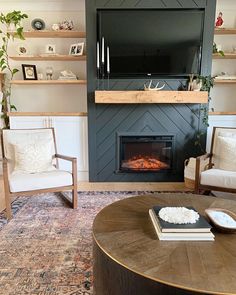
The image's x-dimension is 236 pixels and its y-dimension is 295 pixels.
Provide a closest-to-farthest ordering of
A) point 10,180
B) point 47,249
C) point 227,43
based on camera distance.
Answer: point 47,249, point 10,180, point 227,43

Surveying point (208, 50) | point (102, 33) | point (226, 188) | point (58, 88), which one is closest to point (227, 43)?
point (208, 50)

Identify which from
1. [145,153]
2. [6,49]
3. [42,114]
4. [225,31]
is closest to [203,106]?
[145,153]

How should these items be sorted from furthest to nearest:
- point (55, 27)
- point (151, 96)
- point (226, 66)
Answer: point (226, 66) < point (55, 27) < point (151, 96)

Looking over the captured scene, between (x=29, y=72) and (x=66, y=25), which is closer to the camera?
(x=66, y=25)

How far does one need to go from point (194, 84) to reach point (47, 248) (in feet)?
8.64

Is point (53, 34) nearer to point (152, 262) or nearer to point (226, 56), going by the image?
point (226, 56)

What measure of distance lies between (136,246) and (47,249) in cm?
107

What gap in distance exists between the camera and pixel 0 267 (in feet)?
5.90

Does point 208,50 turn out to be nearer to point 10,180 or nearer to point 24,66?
point 24,66

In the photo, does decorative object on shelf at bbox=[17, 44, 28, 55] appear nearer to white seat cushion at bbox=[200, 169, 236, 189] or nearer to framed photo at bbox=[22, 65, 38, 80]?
framed photo at bbox=[22, 65, 38, 80]

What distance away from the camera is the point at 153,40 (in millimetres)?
3346

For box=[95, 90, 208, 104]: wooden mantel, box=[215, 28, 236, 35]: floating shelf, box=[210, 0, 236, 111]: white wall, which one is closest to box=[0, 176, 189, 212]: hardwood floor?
box=[95, 90, 208, 104]: wooden mantel

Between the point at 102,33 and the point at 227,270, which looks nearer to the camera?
the point at 227,270

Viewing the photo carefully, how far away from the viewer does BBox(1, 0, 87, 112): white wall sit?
3829 mm
